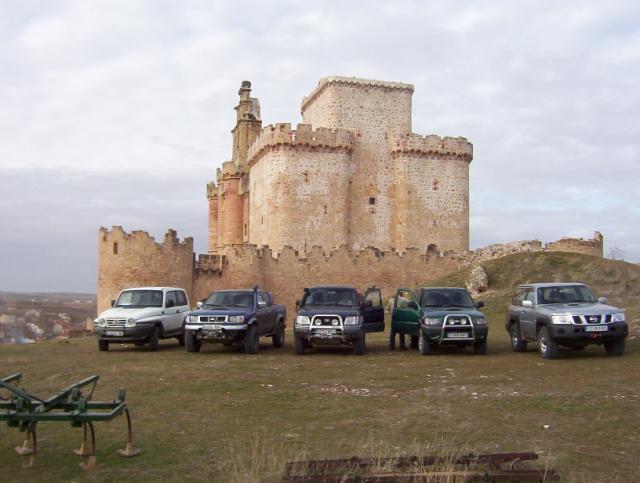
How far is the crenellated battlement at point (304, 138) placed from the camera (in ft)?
135

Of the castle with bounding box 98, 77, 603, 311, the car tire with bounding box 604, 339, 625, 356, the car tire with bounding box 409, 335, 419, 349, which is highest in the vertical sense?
the castle with bounding box 98, 77, 603, 311

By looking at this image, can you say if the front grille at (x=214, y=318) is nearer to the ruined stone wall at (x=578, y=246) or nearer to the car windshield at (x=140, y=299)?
the car windshield at (x=140, y=299)

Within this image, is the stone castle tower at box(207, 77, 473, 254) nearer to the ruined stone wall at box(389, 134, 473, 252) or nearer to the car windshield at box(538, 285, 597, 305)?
the ruined stone wall at box(389, 134, 473, 252)

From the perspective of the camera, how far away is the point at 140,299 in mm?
18641

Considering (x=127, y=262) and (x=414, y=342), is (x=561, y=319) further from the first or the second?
(x=127, y=262)

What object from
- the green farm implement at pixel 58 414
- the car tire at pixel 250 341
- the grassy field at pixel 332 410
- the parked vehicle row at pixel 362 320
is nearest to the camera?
the green farm implement at pixel 58 414

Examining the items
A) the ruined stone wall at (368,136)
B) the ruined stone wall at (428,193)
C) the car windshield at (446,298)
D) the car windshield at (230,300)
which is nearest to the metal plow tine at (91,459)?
the car windshield at (230,300)

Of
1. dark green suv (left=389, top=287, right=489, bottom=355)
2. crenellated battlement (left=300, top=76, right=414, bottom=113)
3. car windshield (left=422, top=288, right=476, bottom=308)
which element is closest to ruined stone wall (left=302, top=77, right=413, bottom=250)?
crenellated battlement (left=300, top=76, right=414, bottom=113)

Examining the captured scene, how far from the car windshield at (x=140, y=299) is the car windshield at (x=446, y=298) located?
6670 mm

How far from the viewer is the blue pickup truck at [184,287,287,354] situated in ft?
54.0

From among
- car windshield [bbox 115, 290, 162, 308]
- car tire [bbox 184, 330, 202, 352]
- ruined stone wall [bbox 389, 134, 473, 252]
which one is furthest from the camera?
ruined stone wall [bbox 389, 134, 473, 252]

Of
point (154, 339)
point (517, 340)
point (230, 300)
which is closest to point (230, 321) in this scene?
point (230, 300)

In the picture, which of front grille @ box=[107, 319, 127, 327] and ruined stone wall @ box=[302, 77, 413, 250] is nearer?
front grille @ box=[107, 319, 127, 327]

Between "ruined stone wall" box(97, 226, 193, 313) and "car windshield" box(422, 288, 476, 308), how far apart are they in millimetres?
18345
